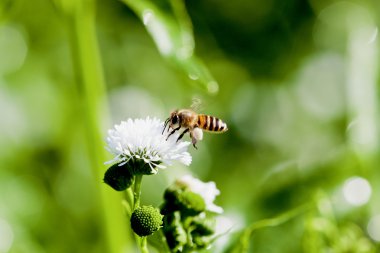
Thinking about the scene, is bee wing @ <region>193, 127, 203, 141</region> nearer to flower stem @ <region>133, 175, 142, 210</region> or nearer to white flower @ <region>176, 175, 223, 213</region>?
white flower @ <region>176, 175, 223, 213</region>

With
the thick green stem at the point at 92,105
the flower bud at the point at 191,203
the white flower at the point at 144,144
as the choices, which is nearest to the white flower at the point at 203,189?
the flower bud at the point at 191,203

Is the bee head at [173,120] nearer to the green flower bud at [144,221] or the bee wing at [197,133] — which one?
the bee wing at [197,133]

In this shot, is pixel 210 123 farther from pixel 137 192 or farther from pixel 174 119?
pixel 137 192

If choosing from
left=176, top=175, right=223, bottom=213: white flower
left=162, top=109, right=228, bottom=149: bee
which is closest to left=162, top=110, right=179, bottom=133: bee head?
left=162, top=109, right=228, bottom=149: bee

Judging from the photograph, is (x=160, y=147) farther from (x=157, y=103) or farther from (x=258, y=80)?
(x=258, y=80)

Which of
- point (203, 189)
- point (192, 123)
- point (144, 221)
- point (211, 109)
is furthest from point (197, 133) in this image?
point (211, 109)

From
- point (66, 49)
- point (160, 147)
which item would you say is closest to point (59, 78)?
point (66, 49)
